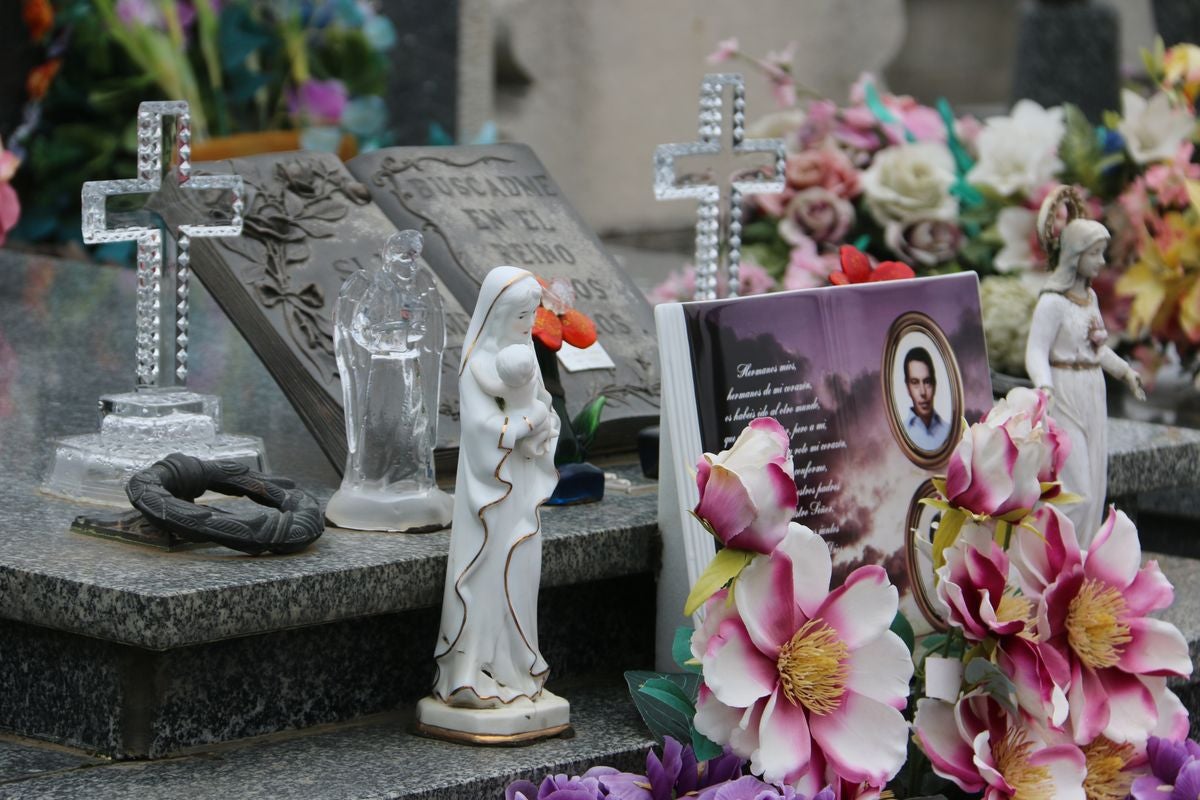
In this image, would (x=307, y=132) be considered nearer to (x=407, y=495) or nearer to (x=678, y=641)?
(x=407, y=495)

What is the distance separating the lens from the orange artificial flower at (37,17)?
18.1 feet

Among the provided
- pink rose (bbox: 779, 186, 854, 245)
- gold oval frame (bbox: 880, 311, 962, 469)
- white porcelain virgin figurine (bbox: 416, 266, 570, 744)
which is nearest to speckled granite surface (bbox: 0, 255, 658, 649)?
white porcelain virgin figurine (bbox: 416, 266, 570, 744)

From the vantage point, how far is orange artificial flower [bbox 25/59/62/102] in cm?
564

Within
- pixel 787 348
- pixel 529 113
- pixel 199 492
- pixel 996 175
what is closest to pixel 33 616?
pixel 199 492

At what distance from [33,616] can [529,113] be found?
6191 millimetres

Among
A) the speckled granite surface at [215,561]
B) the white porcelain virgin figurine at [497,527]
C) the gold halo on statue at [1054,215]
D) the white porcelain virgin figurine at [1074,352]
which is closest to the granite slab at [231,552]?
the speckled granite surface at [215,561]

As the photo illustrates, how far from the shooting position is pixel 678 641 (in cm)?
211

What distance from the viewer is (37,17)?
5539 mm

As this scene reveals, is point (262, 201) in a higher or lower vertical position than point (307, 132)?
lower

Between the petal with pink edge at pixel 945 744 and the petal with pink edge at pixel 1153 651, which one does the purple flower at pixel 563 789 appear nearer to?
the petal with pink edge at pixel 945 744

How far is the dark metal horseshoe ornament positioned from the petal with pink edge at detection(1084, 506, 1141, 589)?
0.89 metres

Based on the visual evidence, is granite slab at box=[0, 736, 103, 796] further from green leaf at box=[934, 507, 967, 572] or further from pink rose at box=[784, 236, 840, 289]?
pink rose at box=[784, 236, 840, 289]

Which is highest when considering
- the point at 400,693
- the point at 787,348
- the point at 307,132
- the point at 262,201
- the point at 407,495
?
the point at 307,132

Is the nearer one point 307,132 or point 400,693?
point 400,693
